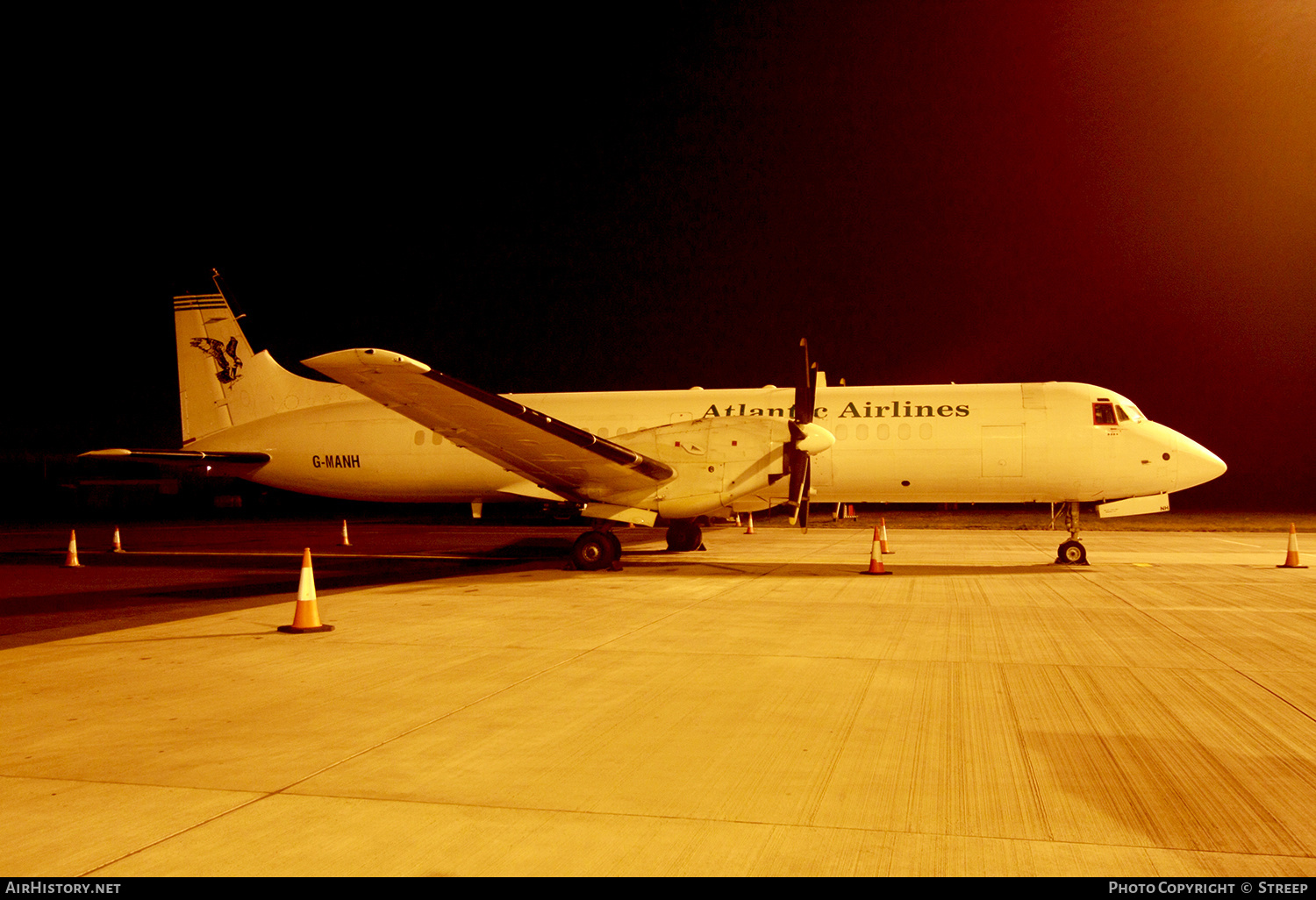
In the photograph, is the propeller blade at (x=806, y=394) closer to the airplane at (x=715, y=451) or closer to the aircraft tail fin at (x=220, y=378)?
the airplane at (x=715, y=451)

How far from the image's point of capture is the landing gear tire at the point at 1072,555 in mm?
15320

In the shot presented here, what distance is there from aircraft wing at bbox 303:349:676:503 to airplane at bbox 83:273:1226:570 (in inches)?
1.5

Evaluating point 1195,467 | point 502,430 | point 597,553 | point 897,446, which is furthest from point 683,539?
point 1195,467

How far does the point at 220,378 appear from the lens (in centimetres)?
1852

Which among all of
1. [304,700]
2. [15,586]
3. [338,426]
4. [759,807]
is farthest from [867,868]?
[338,426]

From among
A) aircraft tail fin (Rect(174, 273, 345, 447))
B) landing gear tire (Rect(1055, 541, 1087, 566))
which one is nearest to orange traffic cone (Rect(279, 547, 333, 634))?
aircraft tail fin (Rect(174, 273, 345, 447))

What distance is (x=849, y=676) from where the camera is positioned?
6.57 meters

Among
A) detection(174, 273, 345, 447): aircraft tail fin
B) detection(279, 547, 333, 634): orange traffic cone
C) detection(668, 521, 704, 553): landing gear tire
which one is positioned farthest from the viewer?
detection(174, 273, 345, 447): aircraft tail fin

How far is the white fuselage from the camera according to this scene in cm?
1474

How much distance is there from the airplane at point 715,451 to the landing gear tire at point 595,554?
0.09ft

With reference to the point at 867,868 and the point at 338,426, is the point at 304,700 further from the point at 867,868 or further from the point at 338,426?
the point at 338,426

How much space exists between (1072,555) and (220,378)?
759 inches

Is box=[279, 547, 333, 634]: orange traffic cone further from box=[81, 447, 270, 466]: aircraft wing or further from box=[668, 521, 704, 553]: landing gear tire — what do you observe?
box=[668, 521, 704, 553]: landing gear tire

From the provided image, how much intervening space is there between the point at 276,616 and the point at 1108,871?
9.12m
